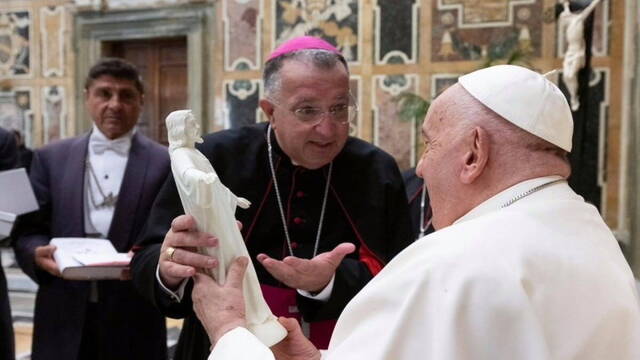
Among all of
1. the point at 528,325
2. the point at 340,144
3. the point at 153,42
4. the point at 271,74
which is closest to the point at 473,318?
the point at 528,325

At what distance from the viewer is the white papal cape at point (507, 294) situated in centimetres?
124

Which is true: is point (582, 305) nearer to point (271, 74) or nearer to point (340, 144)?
point (340, 144)

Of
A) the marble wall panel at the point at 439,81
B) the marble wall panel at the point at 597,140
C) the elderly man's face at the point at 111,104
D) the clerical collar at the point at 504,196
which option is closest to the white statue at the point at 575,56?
the marble wall panel at the point at 597,140

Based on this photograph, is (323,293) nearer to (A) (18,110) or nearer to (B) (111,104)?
(B) (111,104)

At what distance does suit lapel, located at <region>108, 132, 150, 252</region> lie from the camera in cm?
328

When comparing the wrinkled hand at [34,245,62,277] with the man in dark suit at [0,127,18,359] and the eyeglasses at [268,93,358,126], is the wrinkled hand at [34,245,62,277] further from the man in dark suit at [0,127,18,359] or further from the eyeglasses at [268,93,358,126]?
the eyeglasses at [268,93,358,126]

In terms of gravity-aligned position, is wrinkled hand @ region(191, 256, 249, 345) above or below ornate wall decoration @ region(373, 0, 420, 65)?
below

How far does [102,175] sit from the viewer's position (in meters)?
3.44

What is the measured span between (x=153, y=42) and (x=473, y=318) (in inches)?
312

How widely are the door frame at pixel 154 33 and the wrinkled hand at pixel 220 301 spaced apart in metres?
6.56

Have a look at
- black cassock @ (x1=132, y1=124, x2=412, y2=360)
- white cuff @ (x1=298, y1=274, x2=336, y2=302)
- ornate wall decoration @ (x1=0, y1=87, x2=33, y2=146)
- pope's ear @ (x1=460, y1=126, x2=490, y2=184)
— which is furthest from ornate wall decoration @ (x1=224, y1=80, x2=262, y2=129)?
pope's ear @ (x1=460, y1=126, x2=490, y2=184)

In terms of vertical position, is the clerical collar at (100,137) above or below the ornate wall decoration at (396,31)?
below

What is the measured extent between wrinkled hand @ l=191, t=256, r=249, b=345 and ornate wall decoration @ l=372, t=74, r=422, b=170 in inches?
232

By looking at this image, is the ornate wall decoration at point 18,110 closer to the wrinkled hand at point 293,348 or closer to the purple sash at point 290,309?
the purple sash at point 290,309
